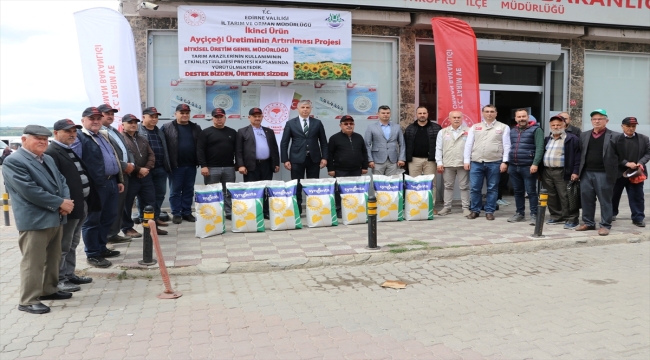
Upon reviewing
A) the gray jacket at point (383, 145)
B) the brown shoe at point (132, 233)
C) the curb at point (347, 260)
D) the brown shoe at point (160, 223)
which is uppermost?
the gray jacket at point (383, 145)

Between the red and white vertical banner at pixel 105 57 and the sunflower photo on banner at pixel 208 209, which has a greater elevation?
the red and white vertical banner at pixel 105 57

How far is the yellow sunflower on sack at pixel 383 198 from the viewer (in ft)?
29.9

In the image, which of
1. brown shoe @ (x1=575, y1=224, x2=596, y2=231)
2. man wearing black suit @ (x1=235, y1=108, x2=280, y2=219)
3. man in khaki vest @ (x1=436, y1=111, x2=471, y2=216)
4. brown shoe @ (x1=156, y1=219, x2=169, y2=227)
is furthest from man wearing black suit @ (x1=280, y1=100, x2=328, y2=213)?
brown shoe @ (x1=575, y1=224, x2=596, y2=231)

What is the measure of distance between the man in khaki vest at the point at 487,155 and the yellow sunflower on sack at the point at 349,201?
93.0 inches

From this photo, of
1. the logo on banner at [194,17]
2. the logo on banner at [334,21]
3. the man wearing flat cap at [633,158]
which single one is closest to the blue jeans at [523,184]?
the man wearing flat cap at [633,158]

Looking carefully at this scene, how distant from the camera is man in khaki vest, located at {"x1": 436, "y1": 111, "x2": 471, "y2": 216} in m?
9.83

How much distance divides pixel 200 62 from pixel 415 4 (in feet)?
15.9

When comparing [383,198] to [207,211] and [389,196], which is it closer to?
[389,196]

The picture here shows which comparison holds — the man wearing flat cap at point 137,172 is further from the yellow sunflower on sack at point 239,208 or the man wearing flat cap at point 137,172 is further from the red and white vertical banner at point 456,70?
the red and white vertical banner at point 456,70

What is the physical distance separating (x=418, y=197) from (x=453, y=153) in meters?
1.24

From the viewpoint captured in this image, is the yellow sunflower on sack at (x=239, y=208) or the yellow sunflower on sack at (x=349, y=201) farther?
the yellow sunflower on sack at (x=349, y=201)

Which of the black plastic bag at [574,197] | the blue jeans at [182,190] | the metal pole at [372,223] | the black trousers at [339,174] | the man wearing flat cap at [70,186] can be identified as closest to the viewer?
the man wearing flat cap at [70,186]

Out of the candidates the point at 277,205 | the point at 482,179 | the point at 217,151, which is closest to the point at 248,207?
the point at 277,205

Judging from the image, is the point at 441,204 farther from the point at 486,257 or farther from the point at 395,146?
the point at 486,257
